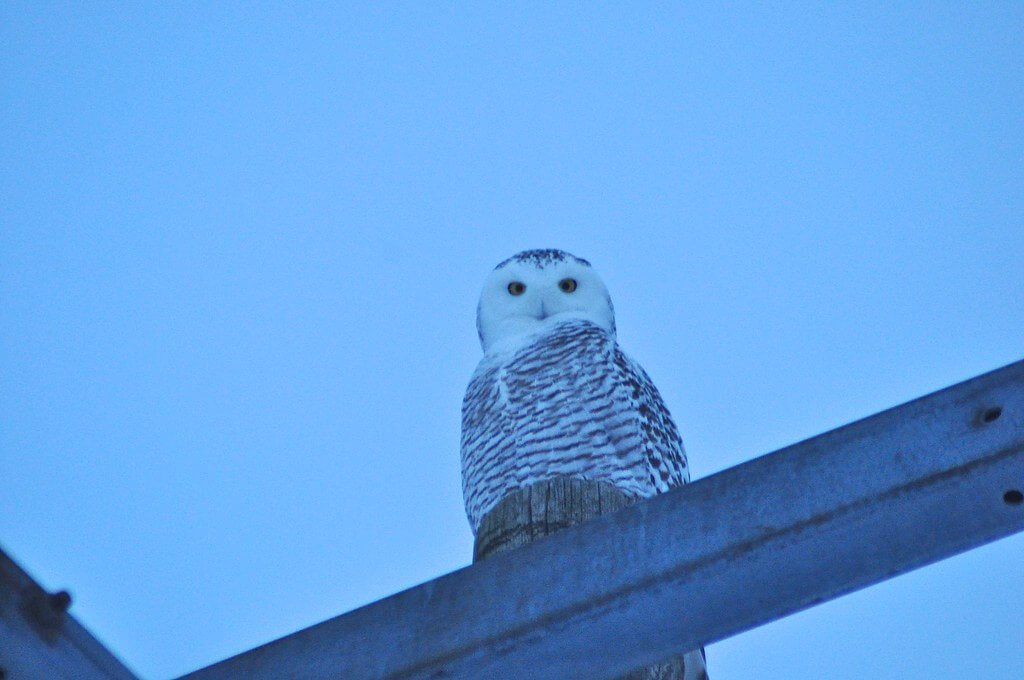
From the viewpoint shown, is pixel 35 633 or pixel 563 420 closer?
pixel 35 633

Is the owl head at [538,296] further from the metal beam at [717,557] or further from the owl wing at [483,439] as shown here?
the metal beam at [717,557]

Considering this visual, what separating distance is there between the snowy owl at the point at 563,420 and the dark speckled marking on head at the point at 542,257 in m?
0.46

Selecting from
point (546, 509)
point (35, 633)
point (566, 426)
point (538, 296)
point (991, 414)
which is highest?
point (538, 296)

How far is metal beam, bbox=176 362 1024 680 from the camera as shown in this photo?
1349 mm

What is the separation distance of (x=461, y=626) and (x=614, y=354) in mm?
3253

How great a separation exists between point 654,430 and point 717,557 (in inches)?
116

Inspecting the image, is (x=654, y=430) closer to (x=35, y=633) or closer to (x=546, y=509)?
(x=546, y=509)

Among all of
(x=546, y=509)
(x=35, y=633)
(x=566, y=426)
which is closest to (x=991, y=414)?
(x=35, y=633)

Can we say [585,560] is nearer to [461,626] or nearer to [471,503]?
[461,626]

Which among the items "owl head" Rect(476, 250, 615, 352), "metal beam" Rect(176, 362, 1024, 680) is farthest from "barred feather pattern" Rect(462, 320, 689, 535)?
"metal beam" Rect(176, 362, 1024, 680)

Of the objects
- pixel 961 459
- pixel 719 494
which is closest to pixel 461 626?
pixel 719 494

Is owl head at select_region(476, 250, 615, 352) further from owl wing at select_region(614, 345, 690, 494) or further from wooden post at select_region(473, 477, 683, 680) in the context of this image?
wooden post at select_region(473, 477, 683, 680)

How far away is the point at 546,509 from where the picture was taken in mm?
2543

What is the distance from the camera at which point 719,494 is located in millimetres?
1416
